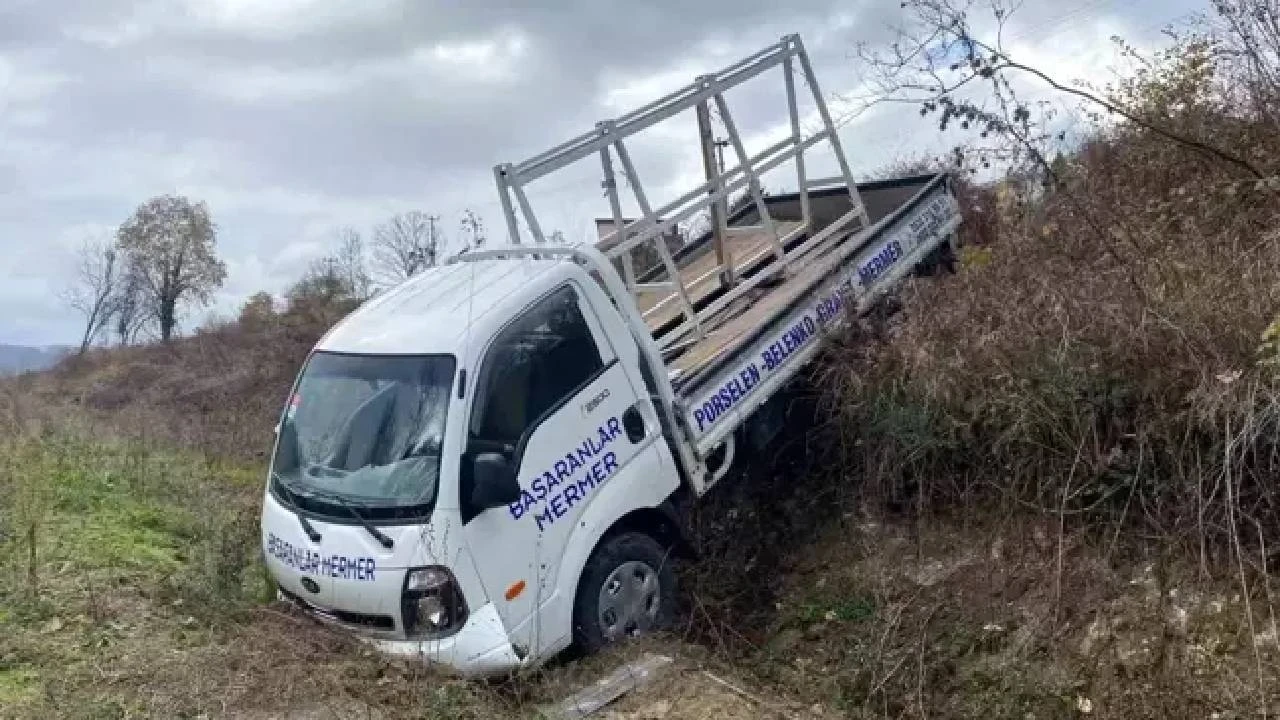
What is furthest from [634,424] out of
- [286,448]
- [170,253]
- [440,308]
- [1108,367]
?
[170,253]

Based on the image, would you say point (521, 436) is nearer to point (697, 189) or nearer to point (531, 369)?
point (531, 369)

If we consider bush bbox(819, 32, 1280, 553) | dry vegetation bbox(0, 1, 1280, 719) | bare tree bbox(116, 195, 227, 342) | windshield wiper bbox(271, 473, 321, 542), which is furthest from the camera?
bare tree bbox(116, 195, 227, 342)

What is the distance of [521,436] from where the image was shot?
16.6ft

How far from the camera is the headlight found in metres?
4.82

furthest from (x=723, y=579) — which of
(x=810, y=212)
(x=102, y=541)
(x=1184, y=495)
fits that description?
(x=102, y=541)

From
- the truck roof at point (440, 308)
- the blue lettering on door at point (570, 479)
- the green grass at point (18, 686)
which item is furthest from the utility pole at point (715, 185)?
the green grass at point (18, 686)

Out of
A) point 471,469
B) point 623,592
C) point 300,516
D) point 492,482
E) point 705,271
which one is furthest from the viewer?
point 705,271

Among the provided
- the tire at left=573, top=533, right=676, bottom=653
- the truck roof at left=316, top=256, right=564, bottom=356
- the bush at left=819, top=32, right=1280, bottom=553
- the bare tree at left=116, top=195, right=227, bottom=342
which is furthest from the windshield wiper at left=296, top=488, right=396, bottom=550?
the bare tree at left=116, top=195, right=227, bottom=342

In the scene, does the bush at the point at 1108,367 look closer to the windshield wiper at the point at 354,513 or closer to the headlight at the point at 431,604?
the headlight at the point at 431,604

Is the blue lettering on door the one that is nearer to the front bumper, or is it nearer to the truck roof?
the front bumper

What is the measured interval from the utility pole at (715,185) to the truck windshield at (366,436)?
2.53 m

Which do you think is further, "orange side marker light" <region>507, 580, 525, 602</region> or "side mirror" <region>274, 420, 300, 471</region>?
"side mirror" <region>274, 420, 300, 471</region>

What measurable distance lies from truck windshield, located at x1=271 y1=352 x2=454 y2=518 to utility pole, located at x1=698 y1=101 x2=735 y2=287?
253 cm

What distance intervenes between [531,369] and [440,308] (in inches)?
25.9
